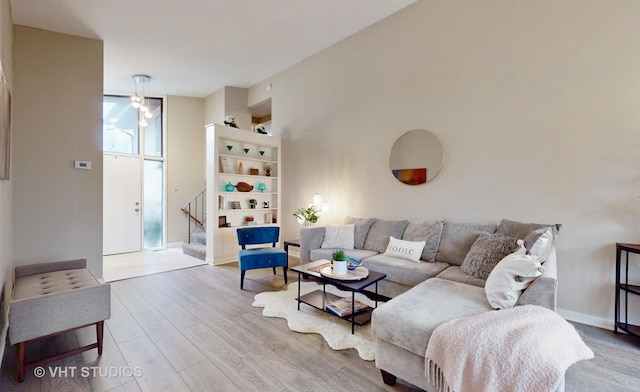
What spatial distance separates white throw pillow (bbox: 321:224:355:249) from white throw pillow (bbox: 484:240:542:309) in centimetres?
214

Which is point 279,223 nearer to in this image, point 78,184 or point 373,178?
point 373,178

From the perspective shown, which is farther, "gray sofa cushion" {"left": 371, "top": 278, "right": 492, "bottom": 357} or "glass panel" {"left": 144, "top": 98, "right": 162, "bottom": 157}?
"glass panel" {"left": 144, "top": 98, "right": 162, "bottom": 157}

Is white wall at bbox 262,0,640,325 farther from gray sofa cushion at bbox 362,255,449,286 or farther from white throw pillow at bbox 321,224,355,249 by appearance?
gray sofa cushion at bbox 362,255,449,286

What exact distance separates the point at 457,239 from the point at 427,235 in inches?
12.9

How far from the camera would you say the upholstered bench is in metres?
1.85

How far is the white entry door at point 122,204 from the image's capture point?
565 centimetres

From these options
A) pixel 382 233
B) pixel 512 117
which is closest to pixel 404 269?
pixel 382 233

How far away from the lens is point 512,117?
3.06 metres

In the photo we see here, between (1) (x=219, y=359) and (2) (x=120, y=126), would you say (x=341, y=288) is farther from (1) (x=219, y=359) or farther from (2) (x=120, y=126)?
(2) (x=120, y=126)

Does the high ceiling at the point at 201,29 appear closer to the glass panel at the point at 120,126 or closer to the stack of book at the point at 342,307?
the glass panel at the point at 120,126

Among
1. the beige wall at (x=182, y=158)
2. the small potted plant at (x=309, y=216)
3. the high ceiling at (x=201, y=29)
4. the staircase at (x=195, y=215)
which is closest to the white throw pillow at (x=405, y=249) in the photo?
the small potted plant at (x=309, y=216)

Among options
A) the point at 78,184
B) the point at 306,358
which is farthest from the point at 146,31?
the point at 306,358

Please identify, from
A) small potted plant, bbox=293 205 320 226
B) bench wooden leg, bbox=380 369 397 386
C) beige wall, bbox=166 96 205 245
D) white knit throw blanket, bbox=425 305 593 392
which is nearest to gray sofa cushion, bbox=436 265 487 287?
white knit throw blanket, bbox=425 305 593 392

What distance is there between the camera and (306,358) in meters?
2.11
